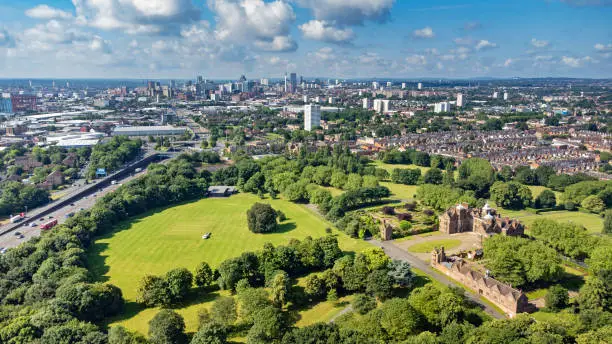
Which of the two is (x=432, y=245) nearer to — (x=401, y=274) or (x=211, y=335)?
(x=401, y=274)

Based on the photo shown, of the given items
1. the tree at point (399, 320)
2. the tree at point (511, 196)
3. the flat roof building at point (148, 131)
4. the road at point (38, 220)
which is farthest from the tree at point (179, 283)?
the flat roof building at point (148, 131)

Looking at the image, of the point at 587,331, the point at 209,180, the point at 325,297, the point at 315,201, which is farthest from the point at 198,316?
the point at 209,180

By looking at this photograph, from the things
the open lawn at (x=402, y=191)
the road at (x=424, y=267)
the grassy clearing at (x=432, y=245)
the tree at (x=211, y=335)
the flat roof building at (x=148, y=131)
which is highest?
the flat roof building at (x=148, y=131)

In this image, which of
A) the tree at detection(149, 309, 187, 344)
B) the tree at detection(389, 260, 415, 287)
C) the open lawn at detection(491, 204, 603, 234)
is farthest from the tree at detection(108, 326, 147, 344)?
the open lawn at detection(491, 204, 603, 234)

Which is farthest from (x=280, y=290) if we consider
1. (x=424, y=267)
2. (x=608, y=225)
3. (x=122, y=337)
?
(x=608, y=225)

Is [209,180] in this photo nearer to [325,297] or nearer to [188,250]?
[188,250]

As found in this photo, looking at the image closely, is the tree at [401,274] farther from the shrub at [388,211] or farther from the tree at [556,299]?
the shrub at [388,211]

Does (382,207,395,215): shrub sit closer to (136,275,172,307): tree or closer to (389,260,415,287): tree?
(389,260,415,287): tree
